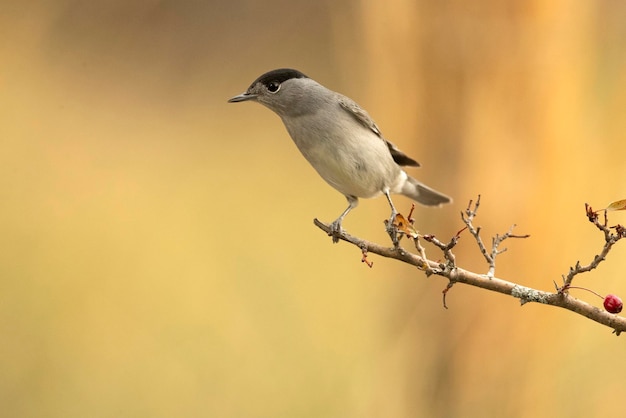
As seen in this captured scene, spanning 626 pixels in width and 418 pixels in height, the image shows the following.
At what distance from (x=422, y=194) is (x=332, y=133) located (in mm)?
568

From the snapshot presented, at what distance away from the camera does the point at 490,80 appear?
6.73 ft

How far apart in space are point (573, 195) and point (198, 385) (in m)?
1.68

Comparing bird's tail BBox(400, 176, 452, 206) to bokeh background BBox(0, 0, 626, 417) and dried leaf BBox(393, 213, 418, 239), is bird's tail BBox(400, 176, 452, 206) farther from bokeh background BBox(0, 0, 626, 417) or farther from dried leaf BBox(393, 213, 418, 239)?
dried leaf BBox(393, 213, 418, 239)

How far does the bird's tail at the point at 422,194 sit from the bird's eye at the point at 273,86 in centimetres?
61

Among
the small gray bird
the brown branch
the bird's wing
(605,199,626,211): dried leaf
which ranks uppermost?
the bird's wing

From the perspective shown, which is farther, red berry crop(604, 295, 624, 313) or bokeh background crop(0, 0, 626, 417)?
bokeh background crop(0, 0, 626, 417)

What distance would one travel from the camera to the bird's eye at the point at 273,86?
1.26 meters

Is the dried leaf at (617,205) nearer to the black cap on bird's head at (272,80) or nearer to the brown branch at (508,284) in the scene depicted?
the brown branch at (508,284)

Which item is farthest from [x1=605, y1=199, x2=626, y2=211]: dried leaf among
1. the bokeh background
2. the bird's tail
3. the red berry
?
the bokeh background

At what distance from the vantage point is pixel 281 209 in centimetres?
335

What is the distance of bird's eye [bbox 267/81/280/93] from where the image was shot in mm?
1258

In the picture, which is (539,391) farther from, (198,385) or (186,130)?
(186,130)

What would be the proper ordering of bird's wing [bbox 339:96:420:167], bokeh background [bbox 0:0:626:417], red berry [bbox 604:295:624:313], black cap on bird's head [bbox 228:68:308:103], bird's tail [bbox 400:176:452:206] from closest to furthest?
red berry [bbox 604:295:624:313]
black cap on bird's head [bbox 228:68:308:103]
bird's wing [bbox 339:96:420:167]
bird's tail [bbox 400:176:452:206]
bokeh background [bbox 0:0:626:417]

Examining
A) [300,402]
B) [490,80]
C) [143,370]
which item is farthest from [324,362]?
[490,80]
